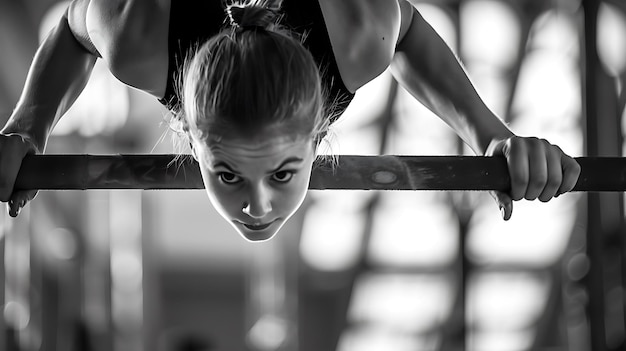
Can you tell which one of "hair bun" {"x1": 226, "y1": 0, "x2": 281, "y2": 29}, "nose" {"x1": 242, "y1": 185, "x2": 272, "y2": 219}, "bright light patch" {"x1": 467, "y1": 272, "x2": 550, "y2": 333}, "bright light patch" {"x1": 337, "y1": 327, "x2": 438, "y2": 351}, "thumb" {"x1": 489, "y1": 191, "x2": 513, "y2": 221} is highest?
"hair bun" {"x1": 226, "y1": 0, "x2": 281, "y2": 29}

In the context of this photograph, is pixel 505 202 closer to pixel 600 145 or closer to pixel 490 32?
pixel 600 145

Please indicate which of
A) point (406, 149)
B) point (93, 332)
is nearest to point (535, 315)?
point (406, 149)

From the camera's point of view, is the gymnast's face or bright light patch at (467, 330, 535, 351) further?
bright light patch at (467, 330, 535, 351)

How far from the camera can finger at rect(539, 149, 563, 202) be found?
2.35 ft

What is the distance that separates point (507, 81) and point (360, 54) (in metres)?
1.82

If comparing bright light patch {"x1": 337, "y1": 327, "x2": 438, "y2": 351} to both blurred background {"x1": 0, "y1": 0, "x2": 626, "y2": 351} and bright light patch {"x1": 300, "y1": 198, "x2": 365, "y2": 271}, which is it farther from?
bright light patch {"x1": 300, "y1": 198, "x2": 365, "y2": 271}

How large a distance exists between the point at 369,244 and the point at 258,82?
73.8 inches

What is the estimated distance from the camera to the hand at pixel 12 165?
692 mm

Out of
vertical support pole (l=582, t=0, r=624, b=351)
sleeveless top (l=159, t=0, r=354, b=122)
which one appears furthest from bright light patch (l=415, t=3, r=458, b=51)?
sleeveless top (l=159, t=0, r=354, b=122)

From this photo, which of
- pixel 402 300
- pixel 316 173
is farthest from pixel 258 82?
pixel 402 300

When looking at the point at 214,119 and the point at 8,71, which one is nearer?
the point at 214,119

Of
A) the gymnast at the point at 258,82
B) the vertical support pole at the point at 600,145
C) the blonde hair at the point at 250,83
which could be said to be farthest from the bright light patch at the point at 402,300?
the blonde hair at the point at 250,83

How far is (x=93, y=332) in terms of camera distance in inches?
86.6

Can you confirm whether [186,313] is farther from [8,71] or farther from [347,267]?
[8,71]
